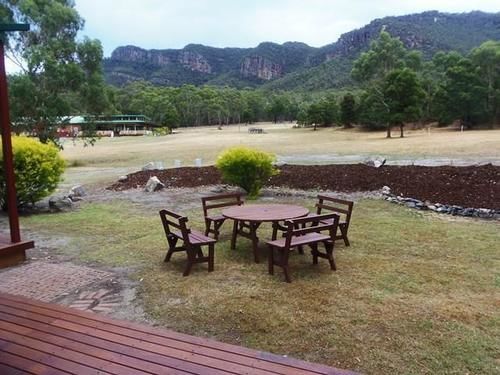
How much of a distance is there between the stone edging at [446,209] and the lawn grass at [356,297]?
2.38 ft

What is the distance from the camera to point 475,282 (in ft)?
17.9

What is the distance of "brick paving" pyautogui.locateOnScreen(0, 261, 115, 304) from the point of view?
5.32 m

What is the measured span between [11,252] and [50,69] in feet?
69.1

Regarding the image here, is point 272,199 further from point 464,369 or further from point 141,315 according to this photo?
point 464,369

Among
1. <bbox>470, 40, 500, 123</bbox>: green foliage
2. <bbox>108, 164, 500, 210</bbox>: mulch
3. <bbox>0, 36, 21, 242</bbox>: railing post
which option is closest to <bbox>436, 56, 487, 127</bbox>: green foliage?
<bbox>470, 40, 500, 123</bbox>: green foliage

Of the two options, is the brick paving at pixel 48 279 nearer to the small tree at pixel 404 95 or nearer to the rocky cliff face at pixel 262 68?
the small tree at pixel 404 95

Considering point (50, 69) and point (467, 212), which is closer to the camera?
point (467, 212)

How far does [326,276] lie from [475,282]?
1769 mm

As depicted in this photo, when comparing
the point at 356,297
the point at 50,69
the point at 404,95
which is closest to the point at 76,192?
the point at 356,297

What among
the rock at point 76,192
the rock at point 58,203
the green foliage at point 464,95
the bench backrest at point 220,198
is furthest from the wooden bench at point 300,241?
the green foliage at point 464,95

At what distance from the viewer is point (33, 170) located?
A: 10.1 metres

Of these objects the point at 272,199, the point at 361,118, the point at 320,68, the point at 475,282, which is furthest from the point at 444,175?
the point at 320,68

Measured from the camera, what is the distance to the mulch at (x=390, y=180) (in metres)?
10.2

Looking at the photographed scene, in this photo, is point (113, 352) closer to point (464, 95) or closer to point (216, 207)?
point (216, 207)
